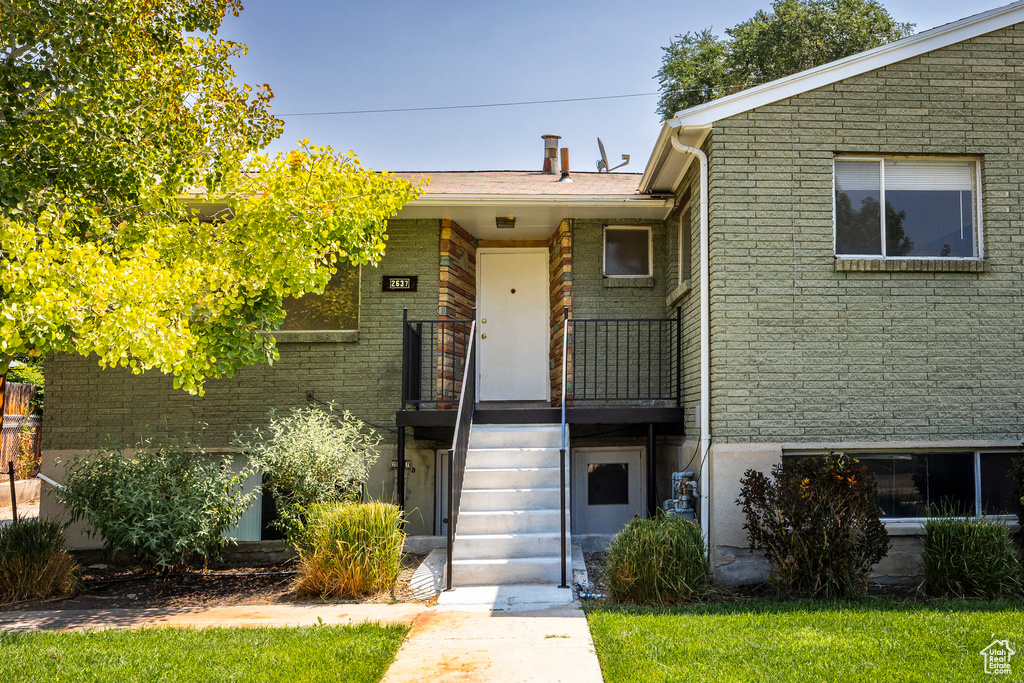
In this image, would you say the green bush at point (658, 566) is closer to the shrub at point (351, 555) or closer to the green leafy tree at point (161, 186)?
the shrub at point (351, 555)

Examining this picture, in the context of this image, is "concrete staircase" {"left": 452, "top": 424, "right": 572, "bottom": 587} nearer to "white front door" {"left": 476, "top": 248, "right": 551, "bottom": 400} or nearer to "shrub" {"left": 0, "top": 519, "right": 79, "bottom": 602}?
"white front door" {"left": 476, "top": 248, "right": 551, "bottom": 400}

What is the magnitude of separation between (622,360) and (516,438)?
6.64ft

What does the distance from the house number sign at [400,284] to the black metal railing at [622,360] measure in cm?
198

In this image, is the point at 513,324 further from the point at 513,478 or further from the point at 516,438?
the point at 513,478

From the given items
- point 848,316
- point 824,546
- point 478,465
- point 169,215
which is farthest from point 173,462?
point 848,316

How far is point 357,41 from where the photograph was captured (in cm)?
1227

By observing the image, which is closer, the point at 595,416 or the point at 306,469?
the point at 306,469

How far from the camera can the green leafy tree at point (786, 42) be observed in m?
21.9

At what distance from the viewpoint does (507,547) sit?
23.4 ft

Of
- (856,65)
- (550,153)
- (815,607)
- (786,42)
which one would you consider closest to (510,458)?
(815,607)

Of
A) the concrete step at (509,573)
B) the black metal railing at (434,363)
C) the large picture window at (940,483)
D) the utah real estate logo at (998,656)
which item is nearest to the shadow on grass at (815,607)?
the concrete step at (509,573)

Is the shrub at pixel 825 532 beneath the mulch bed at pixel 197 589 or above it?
above

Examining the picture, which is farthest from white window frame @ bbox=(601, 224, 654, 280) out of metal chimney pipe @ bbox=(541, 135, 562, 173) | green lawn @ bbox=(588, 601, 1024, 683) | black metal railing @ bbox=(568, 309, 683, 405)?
green lawn @ bbox=(588, 601, 1024, 683)

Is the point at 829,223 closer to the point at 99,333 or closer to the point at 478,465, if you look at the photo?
the point at 478,465
